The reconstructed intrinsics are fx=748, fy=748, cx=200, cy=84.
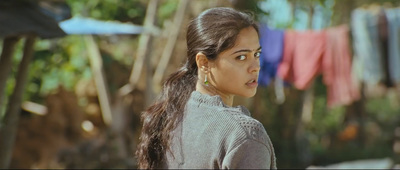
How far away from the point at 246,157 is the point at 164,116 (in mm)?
390

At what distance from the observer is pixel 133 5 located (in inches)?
429

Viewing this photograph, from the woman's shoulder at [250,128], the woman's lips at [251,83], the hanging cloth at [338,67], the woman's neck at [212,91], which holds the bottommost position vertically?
the hanging cloth at [338,67]

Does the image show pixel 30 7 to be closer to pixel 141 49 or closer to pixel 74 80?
pixel 141 49

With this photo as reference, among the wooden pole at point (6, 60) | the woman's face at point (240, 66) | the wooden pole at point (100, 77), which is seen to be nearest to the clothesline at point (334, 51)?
the wooden pole at point (100, 77)

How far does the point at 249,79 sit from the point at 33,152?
22.9 ft

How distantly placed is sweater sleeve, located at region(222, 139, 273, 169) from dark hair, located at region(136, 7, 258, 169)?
0.29 meters

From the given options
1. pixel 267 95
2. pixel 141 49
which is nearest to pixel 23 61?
pixel 141 49

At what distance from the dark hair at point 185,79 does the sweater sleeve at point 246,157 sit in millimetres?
286

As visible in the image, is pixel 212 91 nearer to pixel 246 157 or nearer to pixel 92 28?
pixel 246 157

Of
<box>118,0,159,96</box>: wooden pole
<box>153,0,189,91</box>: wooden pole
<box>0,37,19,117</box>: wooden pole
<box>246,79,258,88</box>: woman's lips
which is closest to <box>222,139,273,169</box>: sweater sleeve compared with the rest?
<box>246,79,258,88</box>: woman's lips

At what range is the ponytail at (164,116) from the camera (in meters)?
2.26

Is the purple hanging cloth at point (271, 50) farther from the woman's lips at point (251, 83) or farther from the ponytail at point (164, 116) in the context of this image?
the woman's lips at point (251, 83)

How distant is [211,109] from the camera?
216 cm

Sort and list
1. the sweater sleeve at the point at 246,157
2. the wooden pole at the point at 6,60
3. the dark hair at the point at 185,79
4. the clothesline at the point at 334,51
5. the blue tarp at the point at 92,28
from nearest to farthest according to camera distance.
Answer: the sweater sleeve at the point at 246,157, the dark hair at the point at 185,79, the wooden pole at the point at 6,60, the blue tarp at the point at 92,28, the clothesline at the point at 334,51
